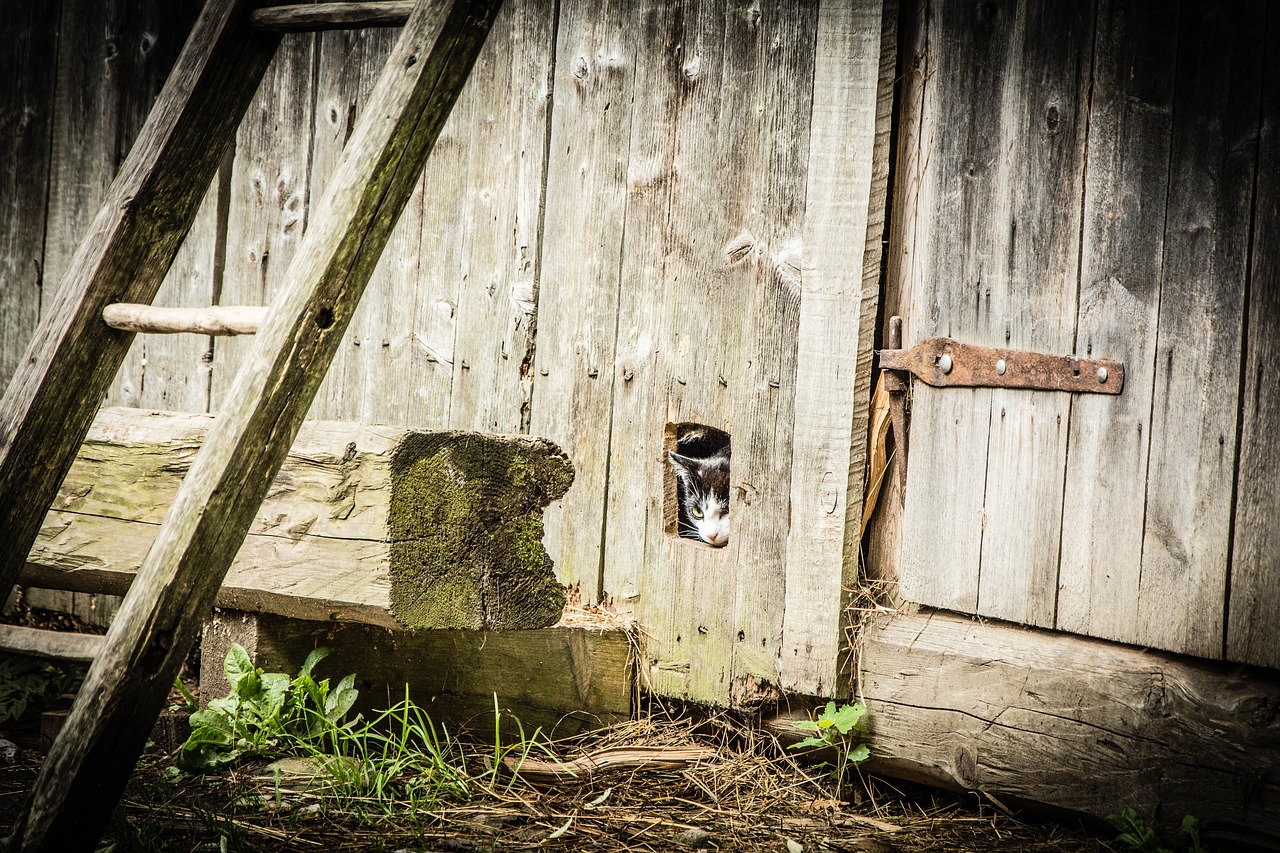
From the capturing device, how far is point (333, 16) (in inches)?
75.6

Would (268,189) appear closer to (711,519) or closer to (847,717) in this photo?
(711,519)

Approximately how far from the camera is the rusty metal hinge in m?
2.33

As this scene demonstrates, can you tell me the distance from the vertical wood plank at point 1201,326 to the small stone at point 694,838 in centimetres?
121

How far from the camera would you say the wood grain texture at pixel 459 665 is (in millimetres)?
2480

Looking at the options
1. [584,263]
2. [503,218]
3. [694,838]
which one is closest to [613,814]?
[694,838]

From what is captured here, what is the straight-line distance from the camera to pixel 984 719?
2521mm

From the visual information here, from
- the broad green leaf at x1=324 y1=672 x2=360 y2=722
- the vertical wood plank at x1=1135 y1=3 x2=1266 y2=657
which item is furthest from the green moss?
the vertical wood plank at x1=1135 y1=3 x2=1266 y2=657

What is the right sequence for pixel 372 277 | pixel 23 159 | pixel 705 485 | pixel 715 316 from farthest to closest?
pixel 23 159 < pixel 372 277 < pixel 705 485 < pixel 715 316

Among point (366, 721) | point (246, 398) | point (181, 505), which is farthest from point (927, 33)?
point (366, 721)

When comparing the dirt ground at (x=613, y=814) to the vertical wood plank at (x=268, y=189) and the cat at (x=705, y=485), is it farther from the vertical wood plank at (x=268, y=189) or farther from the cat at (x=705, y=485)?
the vertical wood plank at (x=268, y=189)

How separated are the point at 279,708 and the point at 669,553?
1212mm

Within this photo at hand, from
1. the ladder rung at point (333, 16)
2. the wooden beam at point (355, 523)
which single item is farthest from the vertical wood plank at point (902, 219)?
the ladder rung at point (333, 16)

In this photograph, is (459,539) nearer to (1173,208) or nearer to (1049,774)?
(1049,774)

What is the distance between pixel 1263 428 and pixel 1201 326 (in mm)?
270
